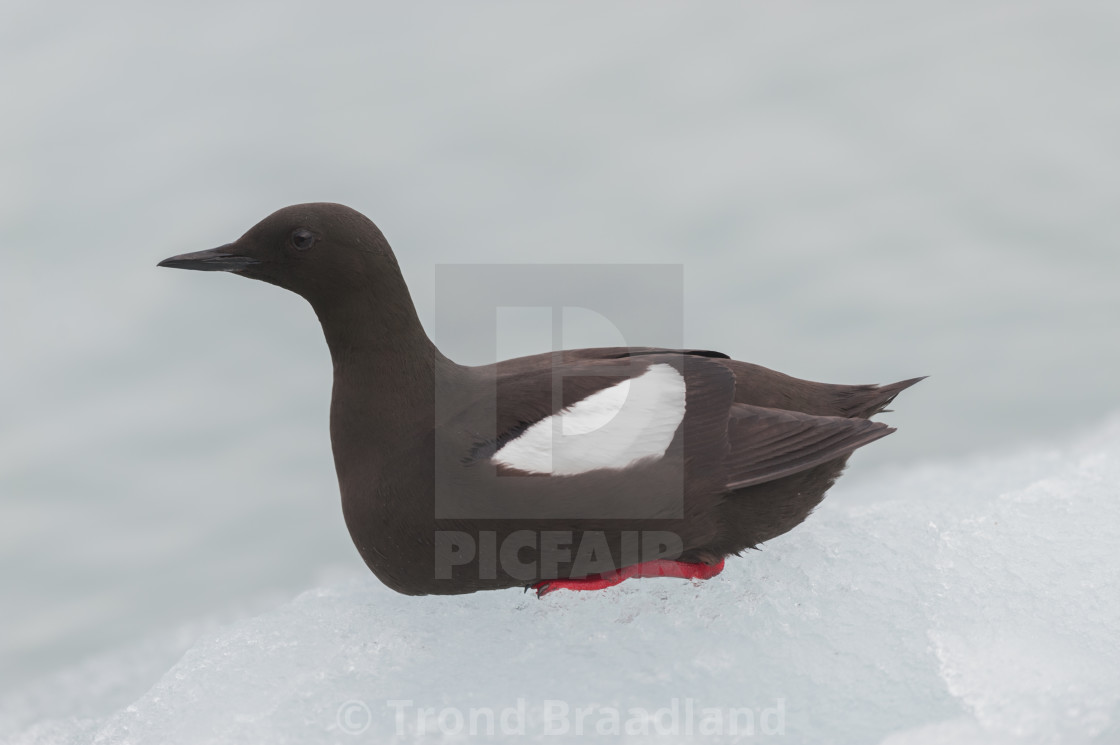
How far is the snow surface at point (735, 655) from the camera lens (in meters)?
3.71

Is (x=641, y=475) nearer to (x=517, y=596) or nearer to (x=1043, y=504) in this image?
(x=517, y=596)

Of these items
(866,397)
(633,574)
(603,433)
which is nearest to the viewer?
(603,433)

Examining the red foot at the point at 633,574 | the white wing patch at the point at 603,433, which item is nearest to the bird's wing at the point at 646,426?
the white wing patch at the point at 603,433

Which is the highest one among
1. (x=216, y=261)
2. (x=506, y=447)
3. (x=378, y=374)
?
(x=216, y=261)

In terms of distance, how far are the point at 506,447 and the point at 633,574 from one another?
2.40 ft

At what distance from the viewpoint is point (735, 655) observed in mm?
3934

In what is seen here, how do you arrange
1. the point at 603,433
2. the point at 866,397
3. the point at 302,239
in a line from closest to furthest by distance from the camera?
the point at 302,239 < the point at 603,433 < the point at 866,397

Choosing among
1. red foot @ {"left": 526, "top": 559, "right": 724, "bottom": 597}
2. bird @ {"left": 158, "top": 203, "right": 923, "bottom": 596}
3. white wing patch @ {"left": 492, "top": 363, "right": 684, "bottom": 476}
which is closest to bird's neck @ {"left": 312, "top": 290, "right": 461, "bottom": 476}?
bird @ {"left": 158, "top": 203, "right": 923, "bottom": 596}

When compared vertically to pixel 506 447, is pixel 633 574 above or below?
below

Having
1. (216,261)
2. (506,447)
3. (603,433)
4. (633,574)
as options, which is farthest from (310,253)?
(633,574)

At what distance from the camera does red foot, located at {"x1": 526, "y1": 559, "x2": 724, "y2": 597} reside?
4.12 meters

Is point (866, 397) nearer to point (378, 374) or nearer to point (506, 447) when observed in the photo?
point (506, 447)

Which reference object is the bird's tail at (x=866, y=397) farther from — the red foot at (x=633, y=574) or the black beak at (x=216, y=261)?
the black beak at (x=216, y=261)

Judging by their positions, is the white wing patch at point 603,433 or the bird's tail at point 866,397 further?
the bird's tail at point 866,397
